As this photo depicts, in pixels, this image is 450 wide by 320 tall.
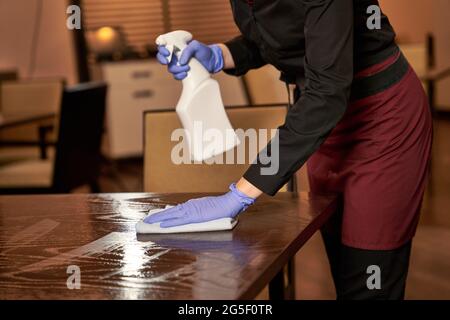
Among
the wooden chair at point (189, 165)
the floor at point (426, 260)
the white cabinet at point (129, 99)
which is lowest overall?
the floor at point (426, 260)

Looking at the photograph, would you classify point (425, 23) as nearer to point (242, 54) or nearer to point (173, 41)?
point (242, 54)

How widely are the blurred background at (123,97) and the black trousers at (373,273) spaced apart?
Result: 564 mm

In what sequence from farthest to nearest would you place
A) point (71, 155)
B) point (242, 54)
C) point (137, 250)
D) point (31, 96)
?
point (31, 96) < point (71, 155) < point (242, 54) < point (137, 250)

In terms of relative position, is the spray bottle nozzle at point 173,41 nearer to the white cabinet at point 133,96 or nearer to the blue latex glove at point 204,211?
the blue latex glove at point 204,211

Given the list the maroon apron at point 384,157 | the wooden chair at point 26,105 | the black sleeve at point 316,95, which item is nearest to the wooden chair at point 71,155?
the wooden chair at point 26,105

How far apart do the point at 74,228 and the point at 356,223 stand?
22.7 inches

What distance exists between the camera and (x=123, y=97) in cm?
591

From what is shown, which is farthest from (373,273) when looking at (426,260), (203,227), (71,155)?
(71,155)

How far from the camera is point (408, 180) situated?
5.07 feet

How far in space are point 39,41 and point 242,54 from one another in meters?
5.10

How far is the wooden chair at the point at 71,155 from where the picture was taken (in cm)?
325

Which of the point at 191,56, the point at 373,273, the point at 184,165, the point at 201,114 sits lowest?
the point at 373,273

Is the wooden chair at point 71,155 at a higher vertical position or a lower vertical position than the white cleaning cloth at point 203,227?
lower
